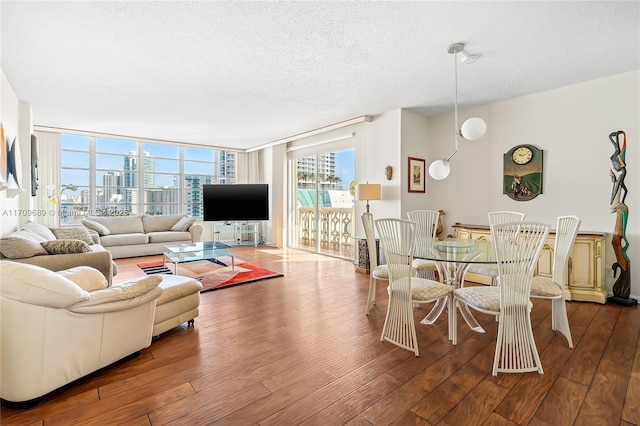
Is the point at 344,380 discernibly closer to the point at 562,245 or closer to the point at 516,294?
the point at 516,294

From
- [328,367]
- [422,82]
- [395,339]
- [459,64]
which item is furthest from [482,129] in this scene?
[328,367]

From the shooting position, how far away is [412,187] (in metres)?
5.01

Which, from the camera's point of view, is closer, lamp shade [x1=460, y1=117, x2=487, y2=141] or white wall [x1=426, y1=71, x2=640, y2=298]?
lamp shade [x1=460, y1=117, x2=487, y2=141]

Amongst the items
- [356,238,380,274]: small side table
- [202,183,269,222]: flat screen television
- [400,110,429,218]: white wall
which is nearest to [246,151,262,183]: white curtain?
[202,183,269,222]: flat screen television

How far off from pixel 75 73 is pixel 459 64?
4049mm

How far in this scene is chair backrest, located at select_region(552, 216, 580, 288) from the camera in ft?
7.98

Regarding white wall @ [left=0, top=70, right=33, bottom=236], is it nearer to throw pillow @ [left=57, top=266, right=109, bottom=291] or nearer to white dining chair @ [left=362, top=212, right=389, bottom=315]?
throw pillow @ [left=57, top=266, right=109, bottom=291]

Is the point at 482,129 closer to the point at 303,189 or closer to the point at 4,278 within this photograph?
the point at 4,278

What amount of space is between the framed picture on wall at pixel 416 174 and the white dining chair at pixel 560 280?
8.38 ft

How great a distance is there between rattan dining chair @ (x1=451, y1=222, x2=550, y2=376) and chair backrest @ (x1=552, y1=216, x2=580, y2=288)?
1.67 feet

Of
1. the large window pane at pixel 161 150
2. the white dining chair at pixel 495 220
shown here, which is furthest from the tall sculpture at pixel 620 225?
the large window pane at pixel 161 150

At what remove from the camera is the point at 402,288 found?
8.04ft

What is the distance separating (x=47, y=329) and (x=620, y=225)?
16.3ft

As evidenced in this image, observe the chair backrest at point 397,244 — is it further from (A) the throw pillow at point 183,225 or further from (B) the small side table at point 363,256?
(A) the throw pillow at point 183,225
